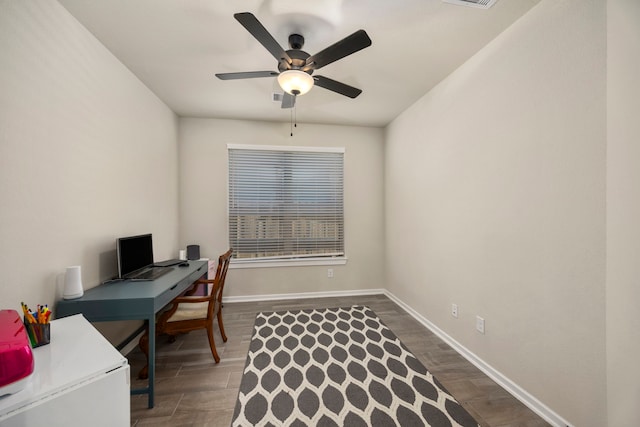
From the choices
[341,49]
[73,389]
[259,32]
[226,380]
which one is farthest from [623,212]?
[226,380]

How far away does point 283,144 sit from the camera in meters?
3.68

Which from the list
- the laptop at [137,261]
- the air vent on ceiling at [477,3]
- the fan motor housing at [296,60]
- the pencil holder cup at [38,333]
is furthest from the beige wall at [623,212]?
the laptop at [137,261]

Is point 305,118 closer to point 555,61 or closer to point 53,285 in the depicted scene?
point 555,61

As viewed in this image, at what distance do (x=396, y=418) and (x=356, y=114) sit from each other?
3251mm

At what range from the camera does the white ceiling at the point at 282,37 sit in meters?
1.63

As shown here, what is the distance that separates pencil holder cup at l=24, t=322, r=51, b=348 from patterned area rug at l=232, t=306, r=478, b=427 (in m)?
1.11

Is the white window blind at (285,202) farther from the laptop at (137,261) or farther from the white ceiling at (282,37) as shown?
the laptop at (137,261)

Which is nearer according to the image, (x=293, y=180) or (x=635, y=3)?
(x=635, y=3)

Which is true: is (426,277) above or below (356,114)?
below

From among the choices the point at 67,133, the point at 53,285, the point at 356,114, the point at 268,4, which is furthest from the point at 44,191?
the point at 356,114

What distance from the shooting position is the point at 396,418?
1.56m

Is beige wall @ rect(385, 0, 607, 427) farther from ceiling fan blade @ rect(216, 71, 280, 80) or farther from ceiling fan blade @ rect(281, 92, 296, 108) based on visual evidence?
ceiling fan blade @ rect(216, 71, 280, 80)

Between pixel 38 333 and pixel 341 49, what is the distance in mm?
2258

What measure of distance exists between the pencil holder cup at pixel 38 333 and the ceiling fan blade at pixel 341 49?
83.7 inches
